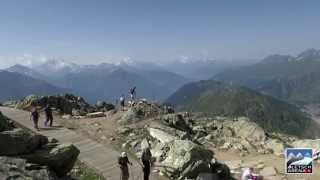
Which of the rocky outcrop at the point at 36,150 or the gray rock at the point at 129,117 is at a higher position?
the gray rock at the point at 129,117

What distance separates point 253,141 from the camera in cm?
5225

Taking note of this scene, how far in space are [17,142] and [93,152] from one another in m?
12.8

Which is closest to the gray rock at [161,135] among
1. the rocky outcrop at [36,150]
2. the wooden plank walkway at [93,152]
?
the wooden plank walkway at [93,152]

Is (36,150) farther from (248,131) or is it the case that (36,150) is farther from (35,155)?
(248,131)

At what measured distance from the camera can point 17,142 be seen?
23109mm

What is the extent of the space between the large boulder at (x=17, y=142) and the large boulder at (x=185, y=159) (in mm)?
10854


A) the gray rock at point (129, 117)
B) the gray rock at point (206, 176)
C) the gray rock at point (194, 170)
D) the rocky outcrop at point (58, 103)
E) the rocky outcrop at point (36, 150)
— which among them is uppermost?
the rocky outcrop at point (58, 103)

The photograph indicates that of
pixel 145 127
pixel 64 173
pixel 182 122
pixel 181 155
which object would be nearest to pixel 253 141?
pixel 182 122

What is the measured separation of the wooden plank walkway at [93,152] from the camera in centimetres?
3080

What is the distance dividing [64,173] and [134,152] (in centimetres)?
1407

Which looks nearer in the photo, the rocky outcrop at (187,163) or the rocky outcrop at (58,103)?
the rocky outcrop at (187,163)

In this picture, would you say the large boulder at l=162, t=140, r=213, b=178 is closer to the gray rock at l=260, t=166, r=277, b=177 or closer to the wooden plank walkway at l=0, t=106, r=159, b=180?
the wooden plank walkway at l=0, t=106, r=159, b=180

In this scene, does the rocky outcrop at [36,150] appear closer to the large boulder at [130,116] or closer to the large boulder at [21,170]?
the large boulder at [21,170]

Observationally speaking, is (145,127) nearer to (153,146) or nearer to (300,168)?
(153,146)
